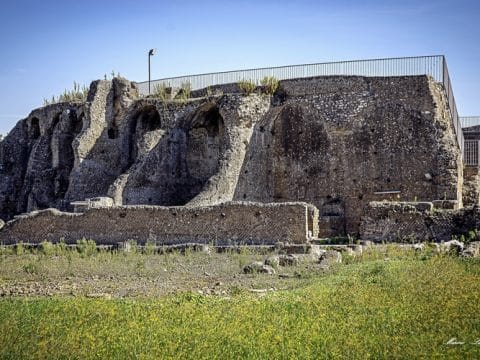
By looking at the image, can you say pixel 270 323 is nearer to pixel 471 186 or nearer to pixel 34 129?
pixel 471 186

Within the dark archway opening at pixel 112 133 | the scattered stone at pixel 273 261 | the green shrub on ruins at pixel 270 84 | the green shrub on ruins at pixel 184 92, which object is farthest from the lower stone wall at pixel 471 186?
the dark archway opening at pixel 112 133

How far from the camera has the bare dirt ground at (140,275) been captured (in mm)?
13820

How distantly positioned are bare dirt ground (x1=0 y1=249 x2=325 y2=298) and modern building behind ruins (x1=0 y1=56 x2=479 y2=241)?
3.56 m

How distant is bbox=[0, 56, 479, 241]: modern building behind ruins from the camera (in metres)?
25.5

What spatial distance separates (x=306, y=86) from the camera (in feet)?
91.4

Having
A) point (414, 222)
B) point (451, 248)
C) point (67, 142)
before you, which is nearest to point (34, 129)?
point (67, 142)

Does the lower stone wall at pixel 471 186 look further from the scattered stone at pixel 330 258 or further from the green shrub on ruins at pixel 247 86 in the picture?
the scattered stone at pixel 330 258

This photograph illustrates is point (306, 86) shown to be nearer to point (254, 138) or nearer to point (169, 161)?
point (254, 138)

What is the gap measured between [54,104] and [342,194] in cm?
1467

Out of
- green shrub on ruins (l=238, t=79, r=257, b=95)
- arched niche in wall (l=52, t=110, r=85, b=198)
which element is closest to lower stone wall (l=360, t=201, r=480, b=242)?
green shrub on ruins (l=238, t=79, r=257, b=95)

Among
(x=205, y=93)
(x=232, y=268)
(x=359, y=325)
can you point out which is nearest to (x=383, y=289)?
(x=359, y=325)

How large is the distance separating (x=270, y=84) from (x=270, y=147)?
256cm

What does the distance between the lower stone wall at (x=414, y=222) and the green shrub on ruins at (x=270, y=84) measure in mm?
8704

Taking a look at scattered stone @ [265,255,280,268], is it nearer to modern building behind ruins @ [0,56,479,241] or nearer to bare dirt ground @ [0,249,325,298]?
bare dirt ground @ [0,249,325,298]
